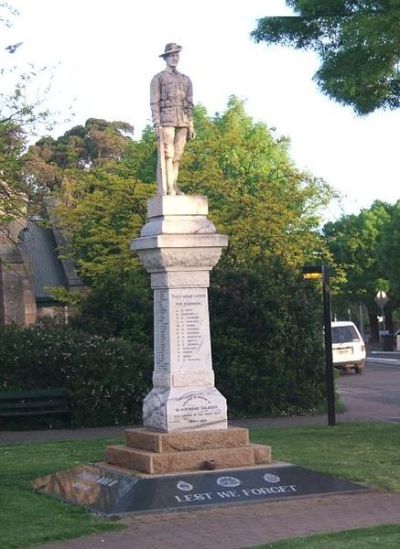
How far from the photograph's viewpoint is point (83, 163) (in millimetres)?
67250

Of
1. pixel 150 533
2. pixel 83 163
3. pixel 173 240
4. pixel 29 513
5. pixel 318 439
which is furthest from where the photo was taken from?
pixel 83 163

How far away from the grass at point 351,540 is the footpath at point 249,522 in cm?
27

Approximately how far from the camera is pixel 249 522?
31.5 feet

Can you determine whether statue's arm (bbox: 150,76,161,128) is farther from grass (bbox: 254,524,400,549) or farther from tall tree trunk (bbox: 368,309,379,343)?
tall tree trunk (bbox: 368,309,379,343)

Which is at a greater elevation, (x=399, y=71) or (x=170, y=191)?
(x=399, y=71)

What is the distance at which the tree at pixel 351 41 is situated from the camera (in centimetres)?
1523

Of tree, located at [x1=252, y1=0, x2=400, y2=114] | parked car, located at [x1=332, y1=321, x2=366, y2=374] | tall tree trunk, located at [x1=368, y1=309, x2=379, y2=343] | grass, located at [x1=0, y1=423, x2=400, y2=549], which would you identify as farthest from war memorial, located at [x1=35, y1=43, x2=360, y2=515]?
tall tree trunk, located at [x1=368, y1=309, x2=379, y2=343]

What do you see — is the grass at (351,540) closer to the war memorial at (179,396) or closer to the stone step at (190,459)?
the war memorial at (179,396)

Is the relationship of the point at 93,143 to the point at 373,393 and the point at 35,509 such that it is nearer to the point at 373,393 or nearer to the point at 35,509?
the point at 373,393

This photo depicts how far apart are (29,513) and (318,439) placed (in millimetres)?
7190

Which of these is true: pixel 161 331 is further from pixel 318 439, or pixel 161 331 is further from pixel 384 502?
pixel 318 439

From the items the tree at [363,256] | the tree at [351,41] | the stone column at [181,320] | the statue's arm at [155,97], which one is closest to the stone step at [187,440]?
the stone column at [181,320]

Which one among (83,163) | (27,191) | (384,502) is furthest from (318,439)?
(83,163)

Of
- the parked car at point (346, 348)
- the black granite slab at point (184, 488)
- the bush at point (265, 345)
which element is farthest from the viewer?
the parked car at point (346, 348)
